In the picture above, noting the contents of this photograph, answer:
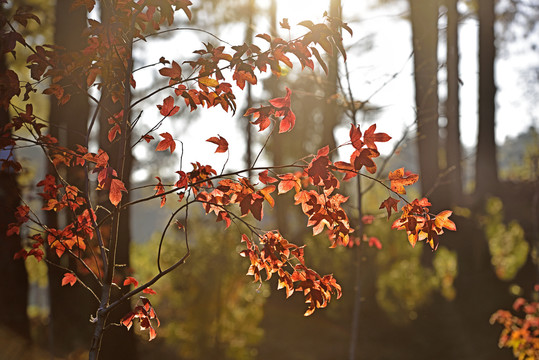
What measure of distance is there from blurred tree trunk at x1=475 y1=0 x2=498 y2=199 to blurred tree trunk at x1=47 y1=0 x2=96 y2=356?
28.8 ft

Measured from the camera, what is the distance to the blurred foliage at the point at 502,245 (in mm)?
8867

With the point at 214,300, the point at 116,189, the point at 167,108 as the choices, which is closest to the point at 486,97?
the point at 214,300

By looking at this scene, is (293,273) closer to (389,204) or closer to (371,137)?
(389,204)

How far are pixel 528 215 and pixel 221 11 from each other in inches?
358

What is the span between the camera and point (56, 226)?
6555mm

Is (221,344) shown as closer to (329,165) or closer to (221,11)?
(329,165)

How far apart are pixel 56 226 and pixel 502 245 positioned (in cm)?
822

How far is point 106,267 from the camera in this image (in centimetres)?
235

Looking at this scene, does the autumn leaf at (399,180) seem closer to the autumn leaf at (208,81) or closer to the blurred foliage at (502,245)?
the autumn leaf at (208,81)

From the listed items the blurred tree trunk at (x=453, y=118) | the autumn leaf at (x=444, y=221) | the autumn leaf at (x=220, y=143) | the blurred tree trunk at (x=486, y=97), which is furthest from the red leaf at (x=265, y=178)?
the blurred tree trunk at (x=486, y=97)

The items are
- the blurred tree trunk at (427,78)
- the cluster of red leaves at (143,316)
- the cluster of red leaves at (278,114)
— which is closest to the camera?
the cluster of red leaves at (278,114)

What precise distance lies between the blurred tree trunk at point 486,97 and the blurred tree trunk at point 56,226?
28.8 feet

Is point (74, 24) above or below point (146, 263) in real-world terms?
above

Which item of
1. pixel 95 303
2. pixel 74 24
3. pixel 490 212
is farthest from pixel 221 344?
pixel 490 212
